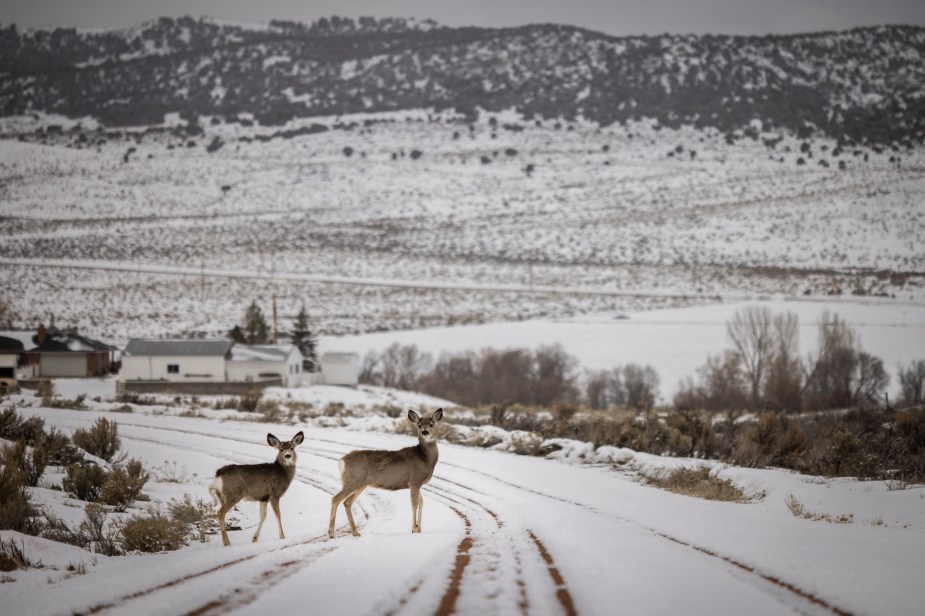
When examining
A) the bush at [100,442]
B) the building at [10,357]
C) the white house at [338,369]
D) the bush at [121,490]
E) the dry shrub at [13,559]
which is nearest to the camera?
the dry shrub at [13,559]

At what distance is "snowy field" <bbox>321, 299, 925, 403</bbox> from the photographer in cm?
3703

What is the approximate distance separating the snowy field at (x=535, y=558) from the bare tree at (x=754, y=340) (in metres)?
31.7

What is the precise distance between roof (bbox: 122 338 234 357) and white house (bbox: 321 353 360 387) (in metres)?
7.60

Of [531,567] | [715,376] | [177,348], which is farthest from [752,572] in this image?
[177,348]

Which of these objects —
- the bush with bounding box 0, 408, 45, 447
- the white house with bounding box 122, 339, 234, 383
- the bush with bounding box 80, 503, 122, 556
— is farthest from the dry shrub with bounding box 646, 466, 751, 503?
the white house with bounding box 122, 339, 234, 383

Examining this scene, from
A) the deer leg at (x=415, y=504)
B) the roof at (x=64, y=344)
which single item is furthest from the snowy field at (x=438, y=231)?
the deer leg at (x=415, y=504)

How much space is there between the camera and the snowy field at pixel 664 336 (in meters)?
37.0

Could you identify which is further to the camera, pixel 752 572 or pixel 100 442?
pixel 100 442

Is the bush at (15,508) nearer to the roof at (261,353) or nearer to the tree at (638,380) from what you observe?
the tree at (638,380)

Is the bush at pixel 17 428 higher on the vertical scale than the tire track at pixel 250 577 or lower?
lower

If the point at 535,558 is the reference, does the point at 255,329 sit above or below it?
above

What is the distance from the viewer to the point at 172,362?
57031 mm

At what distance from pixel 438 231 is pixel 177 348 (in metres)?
59.2

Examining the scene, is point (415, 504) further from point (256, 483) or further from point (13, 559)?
point (13, 559)
